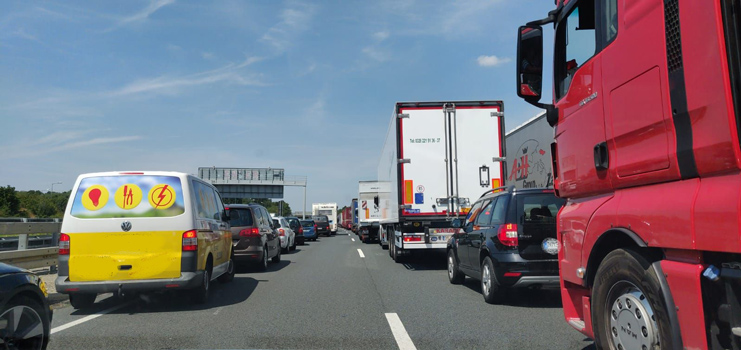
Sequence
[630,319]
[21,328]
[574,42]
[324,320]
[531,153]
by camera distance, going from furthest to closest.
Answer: [531,153] < [324,320] < [574,42] < [21,328] < [630,319]

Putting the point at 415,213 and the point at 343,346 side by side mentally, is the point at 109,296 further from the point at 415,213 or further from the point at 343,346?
the point at 415,213

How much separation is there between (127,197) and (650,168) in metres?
6.59

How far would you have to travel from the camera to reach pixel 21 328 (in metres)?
4.23

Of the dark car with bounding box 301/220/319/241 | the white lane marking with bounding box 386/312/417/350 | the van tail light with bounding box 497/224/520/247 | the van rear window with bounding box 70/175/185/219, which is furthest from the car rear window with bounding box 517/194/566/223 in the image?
the dark car with bounding box 301/220/319/241

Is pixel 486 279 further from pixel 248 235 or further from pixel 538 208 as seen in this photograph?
pixel 248 235

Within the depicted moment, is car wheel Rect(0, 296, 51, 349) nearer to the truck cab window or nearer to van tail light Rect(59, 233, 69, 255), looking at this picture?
van tail light Rect(59, 233, 69, 255)

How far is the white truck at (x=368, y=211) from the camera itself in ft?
89.7

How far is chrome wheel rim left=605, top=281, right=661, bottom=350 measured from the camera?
10.4ft

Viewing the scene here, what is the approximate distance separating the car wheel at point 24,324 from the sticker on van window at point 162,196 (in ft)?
9.81

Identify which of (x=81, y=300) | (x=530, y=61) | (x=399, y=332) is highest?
(x=530, y=61)

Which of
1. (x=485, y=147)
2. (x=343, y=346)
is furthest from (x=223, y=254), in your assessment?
(x=485, y=147)

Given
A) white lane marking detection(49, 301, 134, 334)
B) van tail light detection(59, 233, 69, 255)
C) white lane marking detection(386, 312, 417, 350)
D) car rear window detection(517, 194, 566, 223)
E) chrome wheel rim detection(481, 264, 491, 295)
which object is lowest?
white lane marking detection(386, 312, 417, 350)

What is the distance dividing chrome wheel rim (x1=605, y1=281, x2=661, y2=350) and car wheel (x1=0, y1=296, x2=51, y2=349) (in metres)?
4.33

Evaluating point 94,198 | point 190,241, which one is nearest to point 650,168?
point 190,241
